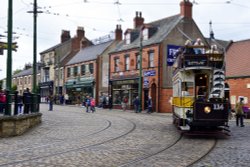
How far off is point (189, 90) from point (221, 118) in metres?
1.89

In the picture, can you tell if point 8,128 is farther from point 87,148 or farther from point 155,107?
point 155,107

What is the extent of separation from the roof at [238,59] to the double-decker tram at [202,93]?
19.5 m

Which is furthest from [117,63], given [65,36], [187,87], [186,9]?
[187,87]

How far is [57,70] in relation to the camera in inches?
2477

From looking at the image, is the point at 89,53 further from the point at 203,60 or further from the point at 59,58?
the point at 203,60

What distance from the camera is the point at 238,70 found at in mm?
36438

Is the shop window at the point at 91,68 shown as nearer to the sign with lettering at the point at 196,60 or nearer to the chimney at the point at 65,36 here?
the chimney at the point at 65,36

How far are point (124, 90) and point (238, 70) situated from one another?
1351 centimetres

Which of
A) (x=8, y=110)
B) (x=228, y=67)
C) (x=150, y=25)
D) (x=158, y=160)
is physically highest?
(x=150, y=25)

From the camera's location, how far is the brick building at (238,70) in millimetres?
34531

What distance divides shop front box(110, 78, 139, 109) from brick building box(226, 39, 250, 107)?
984 cm

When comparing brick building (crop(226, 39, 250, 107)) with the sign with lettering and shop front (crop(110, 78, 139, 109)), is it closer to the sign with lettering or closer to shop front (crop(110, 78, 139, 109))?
shop front (crop(110, 78, 139, 109))

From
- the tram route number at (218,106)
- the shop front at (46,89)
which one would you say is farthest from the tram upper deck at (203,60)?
the shop front at (46,89)

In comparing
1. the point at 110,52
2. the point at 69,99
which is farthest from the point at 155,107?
the point at 69,99
